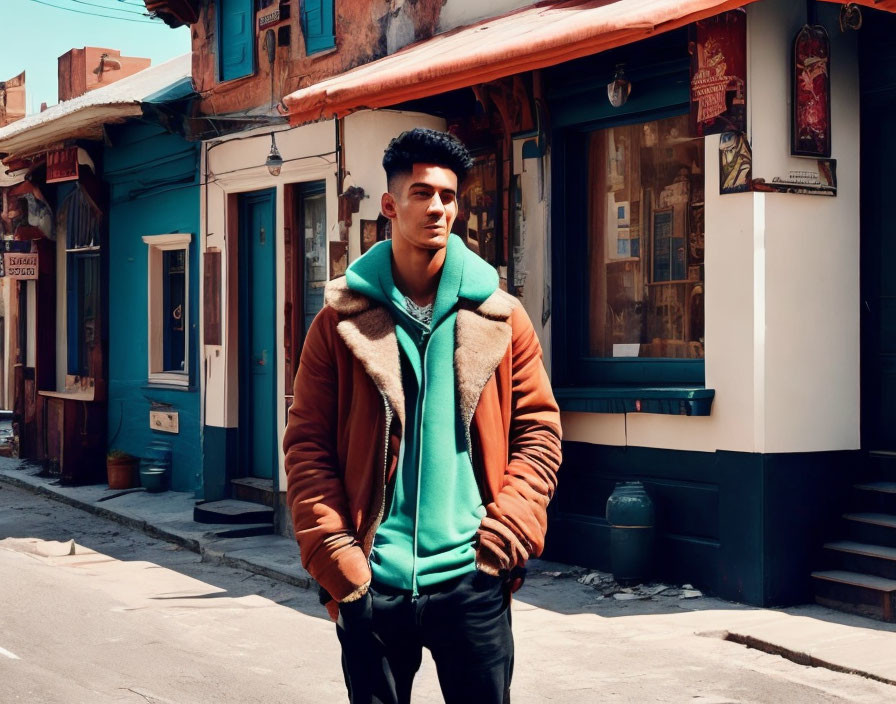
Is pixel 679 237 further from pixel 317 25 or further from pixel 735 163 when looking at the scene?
pixel 317 25

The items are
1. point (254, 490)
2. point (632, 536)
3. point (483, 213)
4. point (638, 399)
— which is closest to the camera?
point (632, 536)

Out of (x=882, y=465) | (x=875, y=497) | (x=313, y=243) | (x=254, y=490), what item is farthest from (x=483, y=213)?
(x=254, y=490)

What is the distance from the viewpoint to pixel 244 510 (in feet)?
38.7

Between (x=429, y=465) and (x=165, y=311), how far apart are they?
12.4m

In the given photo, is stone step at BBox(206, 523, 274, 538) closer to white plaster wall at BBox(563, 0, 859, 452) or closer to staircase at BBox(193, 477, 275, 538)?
staircase at BBox(193, 477, 275, 538)

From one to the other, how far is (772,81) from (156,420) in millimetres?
9138

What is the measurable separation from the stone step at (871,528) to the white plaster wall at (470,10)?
4.57 metres

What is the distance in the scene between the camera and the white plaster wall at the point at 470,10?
9984 mm

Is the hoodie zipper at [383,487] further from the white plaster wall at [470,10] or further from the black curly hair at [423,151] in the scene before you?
the white plaster wall at [470,10]

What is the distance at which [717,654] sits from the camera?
6.75 meters

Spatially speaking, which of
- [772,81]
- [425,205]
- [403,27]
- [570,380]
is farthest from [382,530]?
Answer: [403,27]

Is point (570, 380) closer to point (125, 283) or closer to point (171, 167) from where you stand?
point (171, 167)

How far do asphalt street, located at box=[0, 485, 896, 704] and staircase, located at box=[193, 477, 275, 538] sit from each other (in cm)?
138

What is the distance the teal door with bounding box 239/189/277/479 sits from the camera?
41.1 feet
